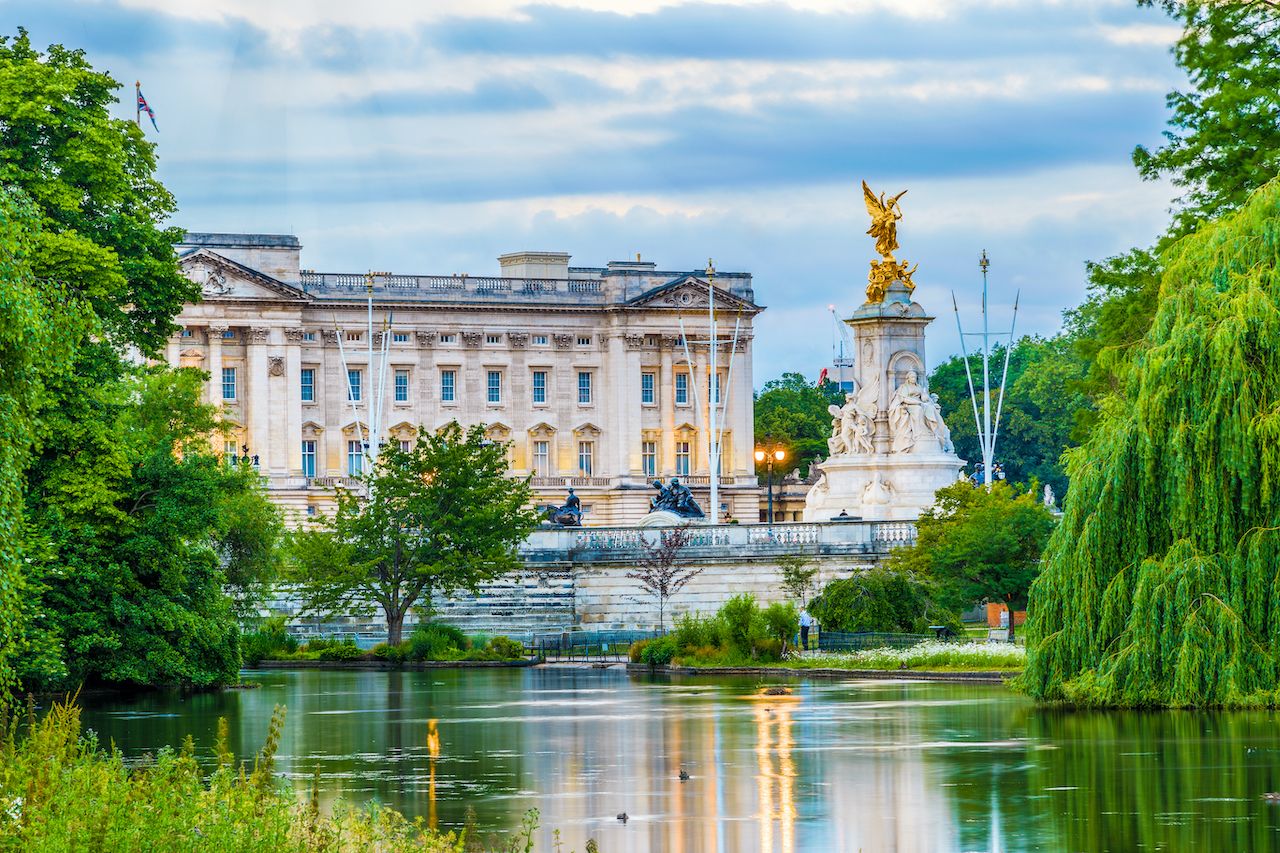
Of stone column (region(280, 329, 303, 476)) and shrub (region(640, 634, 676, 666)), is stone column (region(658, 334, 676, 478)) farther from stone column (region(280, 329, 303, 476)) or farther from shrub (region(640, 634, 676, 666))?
shrub (region(640, 634, 676, 666))

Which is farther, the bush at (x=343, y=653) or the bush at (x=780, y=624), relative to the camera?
the bush at (x=343, y=653)

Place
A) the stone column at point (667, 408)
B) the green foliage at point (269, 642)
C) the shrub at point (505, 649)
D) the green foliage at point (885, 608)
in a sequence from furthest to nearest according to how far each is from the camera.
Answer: the stone column at point (667, 408) → the green foliage at point (269, 642) → the shrub at point (505, 649) → the green foliage at point (885, 608)

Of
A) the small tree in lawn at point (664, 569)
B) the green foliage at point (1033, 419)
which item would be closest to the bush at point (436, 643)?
the small tree in lawn at point (664, 569)

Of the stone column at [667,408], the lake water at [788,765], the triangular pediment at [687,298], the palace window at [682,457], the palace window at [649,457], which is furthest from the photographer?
the palace window at [682,457]

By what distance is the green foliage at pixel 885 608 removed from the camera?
52656 millimetres

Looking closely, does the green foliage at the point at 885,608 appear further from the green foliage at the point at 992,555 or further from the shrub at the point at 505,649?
the shrub at the point at 505,649

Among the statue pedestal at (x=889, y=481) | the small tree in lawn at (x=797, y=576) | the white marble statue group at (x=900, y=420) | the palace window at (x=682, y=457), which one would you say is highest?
the palace window at (x=682, y=457)

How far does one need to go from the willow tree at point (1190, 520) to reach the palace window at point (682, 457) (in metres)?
89.8

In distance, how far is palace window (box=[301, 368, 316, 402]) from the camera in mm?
117938

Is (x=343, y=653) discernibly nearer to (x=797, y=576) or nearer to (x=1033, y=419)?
(x=797, y=576)

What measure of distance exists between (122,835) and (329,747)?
1447 cm

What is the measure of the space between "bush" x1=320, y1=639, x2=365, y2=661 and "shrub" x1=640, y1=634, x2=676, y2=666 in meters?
9.57

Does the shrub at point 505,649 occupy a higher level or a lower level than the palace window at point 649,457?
lower

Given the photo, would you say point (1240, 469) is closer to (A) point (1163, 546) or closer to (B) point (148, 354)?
(A) point (1163, 546)
